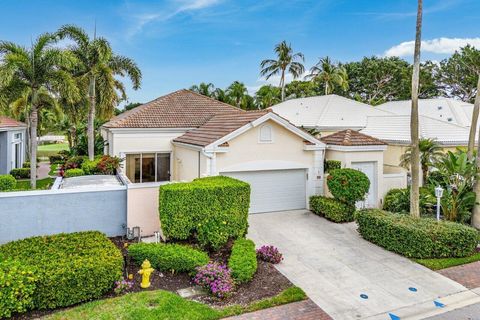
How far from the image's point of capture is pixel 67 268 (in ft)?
23.8

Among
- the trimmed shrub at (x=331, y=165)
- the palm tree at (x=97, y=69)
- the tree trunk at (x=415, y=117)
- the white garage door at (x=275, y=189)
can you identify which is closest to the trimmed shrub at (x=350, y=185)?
the trimmed shrub at (x=331, y=165)

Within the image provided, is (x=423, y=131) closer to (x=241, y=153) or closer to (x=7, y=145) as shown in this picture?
(x=241, y=153)

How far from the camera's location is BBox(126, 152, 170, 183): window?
1986 centimetres

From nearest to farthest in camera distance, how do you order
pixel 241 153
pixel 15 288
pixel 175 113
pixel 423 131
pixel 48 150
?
1. pixel 15 288
2. pixel 241 153
3. pixel 423 131
4. pixel 175 113
5. pixel 48 150

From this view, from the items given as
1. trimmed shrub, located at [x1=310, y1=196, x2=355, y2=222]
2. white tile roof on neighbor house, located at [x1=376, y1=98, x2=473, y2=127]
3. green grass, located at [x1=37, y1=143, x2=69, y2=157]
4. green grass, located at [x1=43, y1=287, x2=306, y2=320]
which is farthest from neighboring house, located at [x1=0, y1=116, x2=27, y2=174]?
white tile roof on neighbor house, located at [x1=376, y1=98, x2=473, y2=127]

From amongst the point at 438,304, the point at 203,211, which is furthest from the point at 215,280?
the point at 438,304

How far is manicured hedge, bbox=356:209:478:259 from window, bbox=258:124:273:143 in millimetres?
6111

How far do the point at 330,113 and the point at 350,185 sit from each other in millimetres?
13458

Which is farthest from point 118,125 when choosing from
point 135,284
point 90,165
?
point 135,284

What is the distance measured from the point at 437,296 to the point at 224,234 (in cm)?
615

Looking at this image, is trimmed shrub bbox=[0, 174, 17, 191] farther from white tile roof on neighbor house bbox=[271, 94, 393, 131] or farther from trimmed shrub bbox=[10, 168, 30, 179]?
white tile roof on neighbor house bbox=[271, 94, 393, 131]

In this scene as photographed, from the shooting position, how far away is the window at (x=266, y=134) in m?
15.5

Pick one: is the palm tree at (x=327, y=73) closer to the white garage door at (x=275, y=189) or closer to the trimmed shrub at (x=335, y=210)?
the white garage door at (x=275, y=189)

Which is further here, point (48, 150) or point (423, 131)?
point (48, 150)
